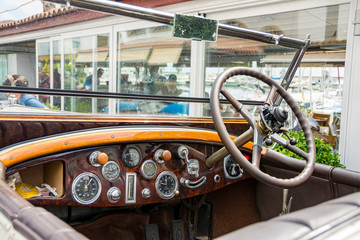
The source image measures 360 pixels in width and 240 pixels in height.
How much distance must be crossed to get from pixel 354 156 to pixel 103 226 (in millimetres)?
2866

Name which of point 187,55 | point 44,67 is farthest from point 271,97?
point 187,55

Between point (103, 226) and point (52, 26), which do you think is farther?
point (52, 26)

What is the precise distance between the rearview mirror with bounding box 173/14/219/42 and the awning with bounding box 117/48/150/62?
4.64 metres

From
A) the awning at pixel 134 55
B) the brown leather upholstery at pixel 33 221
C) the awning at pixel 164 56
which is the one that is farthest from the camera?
the awning at pixel 134 55

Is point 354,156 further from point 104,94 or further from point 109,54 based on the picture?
point 109,54

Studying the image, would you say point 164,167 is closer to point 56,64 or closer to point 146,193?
point 146,193

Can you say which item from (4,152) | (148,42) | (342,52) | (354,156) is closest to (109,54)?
(148,42)

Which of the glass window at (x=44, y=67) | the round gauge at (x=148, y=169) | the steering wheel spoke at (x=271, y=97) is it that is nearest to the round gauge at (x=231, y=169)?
the round gauge at (x=148, y=169)

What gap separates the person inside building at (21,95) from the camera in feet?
6.44

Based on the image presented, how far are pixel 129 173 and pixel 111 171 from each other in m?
0.09

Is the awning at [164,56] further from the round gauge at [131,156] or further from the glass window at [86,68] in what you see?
the round gauge at [131,156]

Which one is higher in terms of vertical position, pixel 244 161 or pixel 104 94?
pixel 104 94

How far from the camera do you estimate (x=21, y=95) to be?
77.4 inches

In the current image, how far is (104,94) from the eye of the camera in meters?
1.99
